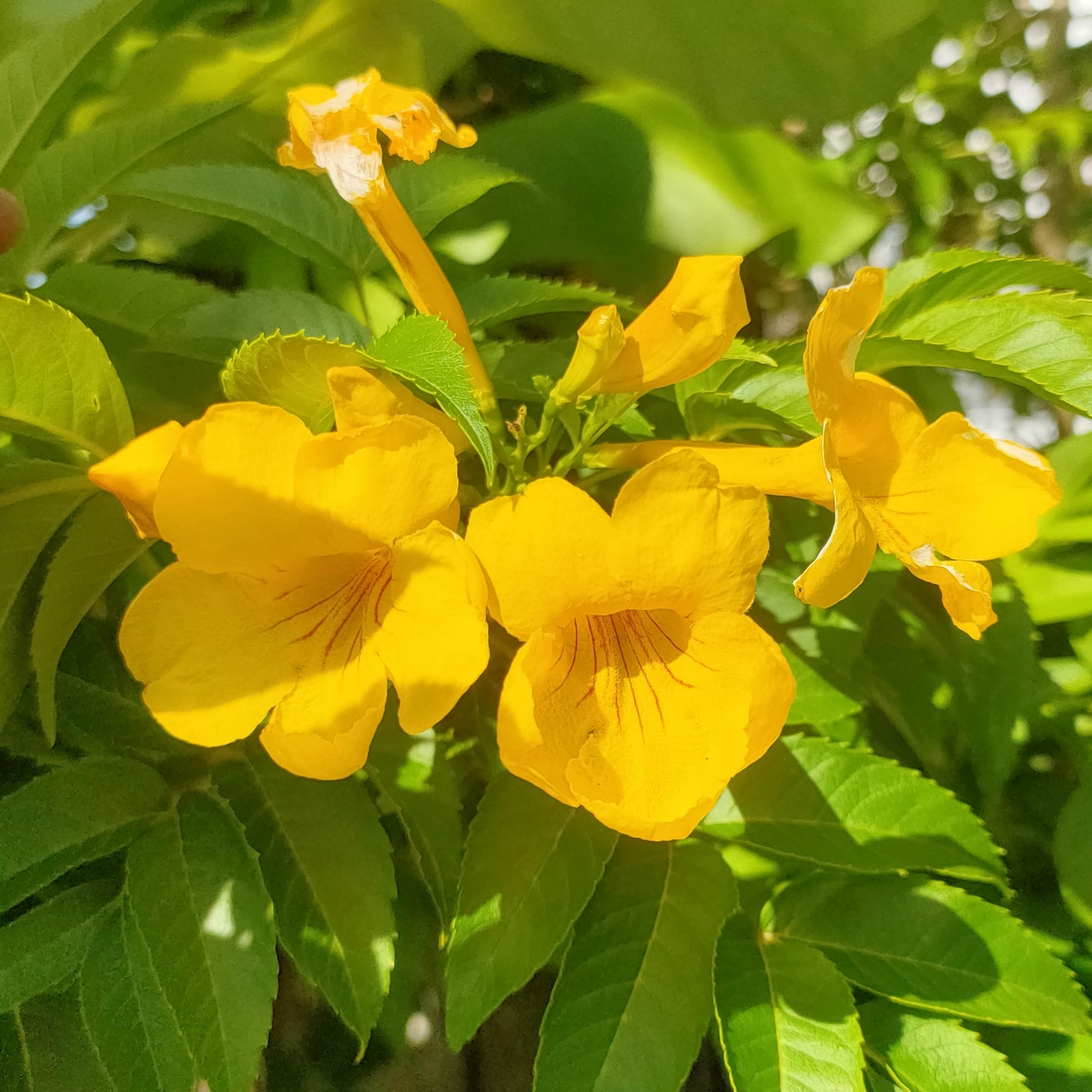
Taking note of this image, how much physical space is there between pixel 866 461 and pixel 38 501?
404 millimetres

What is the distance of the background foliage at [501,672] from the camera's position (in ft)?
1.31

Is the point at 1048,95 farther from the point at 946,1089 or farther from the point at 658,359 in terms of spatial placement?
the point at 946,1089

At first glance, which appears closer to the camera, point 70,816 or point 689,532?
point 689,532

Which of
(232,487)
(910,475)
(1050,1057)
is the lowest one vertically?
(1050,1057)

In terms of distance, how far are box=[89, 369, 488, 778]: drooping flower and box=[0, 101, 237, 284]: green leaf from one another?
233 millimetres

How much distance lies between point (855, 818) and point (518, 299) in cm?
36

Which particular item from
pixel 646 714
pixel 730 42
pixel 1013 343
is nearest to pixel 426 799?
pixel 646 714

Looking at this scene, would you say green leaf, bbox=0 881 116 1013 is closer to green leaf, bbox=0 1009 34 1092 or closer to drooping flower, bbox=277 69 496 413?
green leaf, bbox=0 1009 34 1092

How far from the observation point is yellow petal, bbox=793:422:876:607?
30 centimetres

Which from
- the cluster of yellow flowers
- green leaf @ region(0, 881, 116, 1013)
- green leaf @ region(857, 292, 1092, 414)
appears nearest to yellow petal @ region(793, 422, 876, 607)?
the cluster of yellow flowers

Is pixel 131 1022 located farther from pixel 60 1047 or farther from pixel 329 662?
pixel 329 662

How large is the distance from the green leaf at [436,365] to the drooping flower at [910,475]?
0.44 feet

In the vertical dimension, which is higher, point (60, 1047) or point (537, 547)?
point (537, 547)

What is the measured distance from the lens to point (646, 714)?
1.15ft
